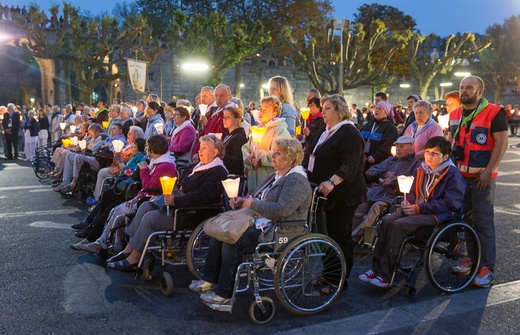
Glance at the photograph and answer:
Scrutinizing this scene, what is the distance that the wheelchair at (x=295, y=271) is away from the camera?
13.7 feet

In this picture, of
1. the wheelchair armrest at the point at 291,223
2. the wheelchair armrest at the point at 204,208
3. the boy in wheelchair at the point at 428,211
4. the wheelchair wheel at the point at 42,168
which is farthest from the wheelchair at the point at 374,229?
the wheelchair wheel at the point at 42,168

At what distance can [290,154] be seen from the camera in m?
4.46

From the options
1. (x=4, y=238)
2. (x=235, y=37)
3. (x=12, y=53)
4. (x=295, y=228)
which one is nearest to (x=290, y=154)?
(x=295, y=228)

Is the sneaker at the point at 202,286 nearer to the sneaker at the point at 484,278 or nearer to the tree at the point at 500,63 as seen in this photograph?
the sneaker at the point at 484,278

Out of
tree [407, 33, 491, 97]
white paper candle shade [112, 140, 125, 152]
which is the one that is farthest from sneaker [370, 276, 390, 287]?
tree [407, 33, 491, 97]

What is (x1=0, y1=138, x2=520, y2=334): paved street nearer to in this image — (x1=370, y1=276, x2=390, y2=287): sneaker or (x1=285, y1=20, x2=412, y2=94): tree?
(x1=370, y1=276, x2=390, y2=287): sneaker

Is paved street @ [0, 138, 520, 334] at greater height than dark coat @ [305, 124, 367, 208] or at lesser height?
lesser

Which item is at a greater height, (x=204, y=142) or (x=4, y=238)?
(x=204, y=142)

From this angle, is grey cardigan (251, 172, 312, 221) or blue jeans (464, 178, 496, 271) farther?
blue jeans (464, 178, 496, 271)

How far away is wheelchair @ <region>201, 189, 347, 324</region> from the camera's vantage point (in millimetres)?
4172

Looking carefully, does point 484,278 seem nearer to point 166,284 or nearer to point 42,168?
point 166,284

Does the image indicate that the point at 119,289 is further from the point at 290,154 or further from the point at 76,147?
the point at 76,147

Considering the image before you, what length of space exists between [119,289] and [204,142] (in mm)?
1628

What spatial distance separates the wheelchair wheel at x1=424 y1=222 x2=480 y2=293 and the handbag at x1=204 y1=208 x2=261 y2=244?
5.35 feet
